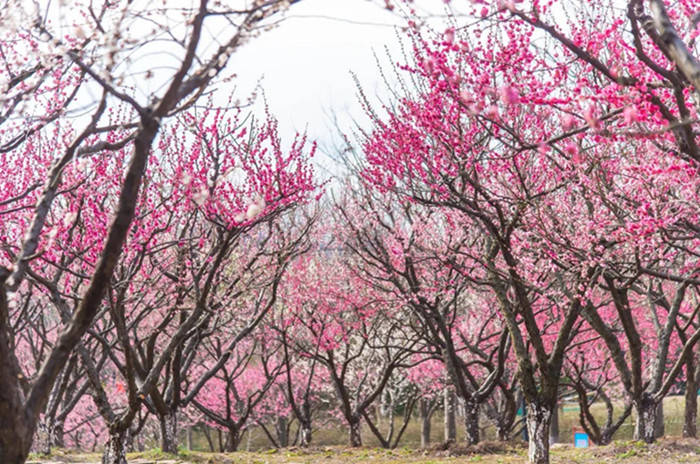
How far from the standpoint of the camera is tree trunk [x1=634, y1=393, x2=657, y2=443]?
10.4m

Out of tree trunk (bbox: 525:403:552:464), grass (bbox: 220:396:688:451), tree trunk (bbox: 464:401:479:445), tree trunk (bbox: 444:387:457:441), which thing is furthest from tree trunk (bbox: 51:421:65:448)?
grass (bbox: 220:396:688:451)

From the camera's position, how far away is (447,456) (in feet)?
36.2

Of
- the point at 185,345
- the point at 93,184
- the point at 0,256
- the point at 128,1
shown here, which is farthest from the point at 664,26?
the point at 185,345

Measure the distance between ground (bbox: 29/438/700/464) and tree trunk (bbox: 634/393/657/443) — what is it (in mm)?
194

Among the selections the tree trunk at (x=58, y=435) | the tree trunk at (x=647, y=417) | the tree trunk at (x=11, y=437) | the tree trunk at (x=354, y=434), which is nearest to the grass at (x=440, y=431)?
the tree trunk at (x=354, y=434)

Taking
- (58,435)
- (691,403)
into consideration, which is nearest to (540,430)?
(691,403)

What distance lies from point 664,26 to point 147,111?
2.94 m

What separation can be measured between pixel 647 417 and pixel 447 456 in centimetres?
322

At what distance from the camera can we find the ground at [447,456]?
9656 mm

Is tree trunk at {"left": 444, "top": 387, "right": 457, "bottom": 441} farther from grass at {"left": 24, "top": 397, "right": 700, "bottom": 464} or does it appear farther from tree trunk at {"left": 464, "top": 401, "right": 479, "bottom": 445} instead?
tree trunk at {"left": 464, "top": 401, "right": 479, "bottom": 445}

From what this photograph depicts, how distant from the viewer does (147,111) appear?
3.72 metres

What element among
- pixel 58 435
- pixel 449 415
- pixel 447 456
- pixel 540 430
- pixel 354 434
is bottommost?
pixel 447 456

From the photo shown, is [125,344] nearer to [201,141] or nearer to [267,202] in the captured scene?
[267,202]

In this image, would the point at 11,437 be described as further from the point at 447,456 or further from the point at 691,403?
the point at 691,403
